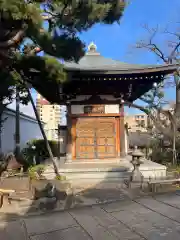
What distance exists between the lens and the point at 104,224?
162 inches

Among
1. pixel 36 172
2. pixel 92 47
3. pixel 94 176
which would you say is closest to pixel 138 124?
pixel 92 47

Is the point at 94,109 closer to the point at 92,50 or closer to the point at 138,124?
the point at 92,50

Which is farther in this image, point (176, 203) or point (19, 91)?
point (19, 91)

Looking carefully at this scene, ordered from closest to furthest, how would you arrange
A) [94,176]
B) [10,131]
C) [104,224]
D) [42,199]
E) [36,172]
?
[104,224]
[42,199]
[36,172]
[94,176]
[10,131]

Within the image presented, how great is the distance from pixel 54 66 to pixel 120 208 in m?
4.03

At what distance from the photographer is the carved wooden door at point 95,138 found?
32.3 ft

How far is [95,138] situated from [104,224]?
590 centimetres

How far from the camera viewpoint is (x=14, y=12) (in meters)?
3.74


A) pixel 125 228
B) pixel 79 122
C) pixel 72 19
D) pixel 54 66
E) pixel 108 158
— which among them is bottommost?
pixel 125 228

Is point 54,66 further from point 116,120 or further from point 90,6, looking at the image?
point 116,120

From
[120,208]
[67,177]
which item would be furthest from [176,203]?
[67,177]

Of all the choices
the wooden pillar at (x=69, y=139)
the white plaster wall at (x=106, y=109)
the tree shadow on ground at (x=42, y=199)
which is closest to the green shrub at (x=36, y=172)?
the tree shadow on ground at (x=42, y=199)

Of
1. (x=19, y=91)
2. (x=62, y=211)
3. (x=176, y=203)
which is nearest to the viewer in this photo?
(x=62, y=211)

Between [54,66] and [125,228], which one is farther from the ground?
→ [54,66]
